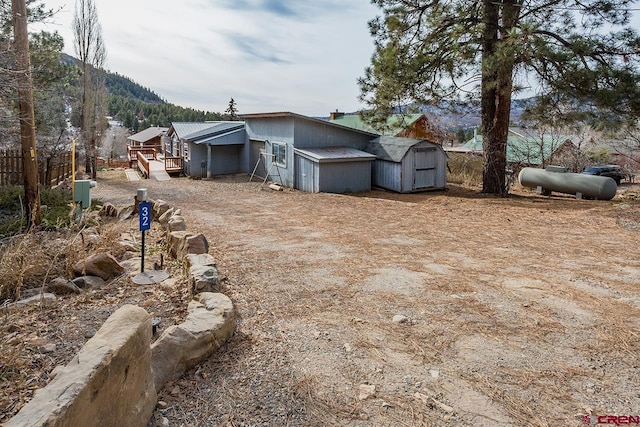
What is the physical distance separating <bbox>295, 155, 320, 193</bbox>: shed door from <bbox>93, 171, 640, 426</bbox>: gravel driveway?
7.72m

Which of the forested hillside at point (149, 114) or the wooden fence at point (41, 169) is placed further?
the forested hillside at point (149, 114)

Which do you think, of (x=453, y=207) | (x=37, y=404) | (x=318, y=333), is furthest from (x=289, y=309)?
(x=453, y=207)

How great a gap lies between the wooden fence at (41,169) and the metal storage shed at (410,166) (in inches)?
441

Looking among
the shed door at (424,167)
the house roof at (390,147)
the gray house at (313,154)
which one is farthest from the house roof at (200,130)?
the shed door at (424,167)

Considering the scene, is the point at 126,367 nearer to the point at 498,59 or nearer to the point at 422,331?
the point at 422,331

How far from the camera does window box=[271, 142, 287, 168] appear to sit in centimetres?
1683

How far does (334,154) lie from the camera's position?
15.5 metres

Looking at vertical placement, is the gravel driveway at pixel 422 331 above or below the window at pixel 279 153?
below

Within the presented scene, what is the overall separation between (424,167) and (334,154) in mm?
3374

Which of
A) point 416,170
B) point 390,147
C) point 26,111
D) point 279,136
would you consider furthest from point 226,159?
point 26,111

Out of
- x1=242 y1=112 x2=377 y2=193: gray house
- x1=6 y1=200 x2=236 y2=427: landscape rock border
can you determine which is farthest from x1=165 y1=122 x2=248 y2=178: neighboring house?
x1=6 y1=200 x2=236 y2=427: landscape rock border

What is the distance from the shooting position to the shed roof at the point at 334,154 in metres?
14.9

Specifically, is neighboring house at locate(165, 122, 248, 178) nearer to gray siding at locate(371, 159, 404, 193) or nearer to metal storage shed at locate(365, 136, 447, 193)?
gray siding at locate(371, 159, 404, 193)

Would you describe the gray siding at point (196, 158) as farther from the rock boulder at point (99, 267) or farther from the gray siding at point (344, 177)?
the rock boulder at point (99, 267)
